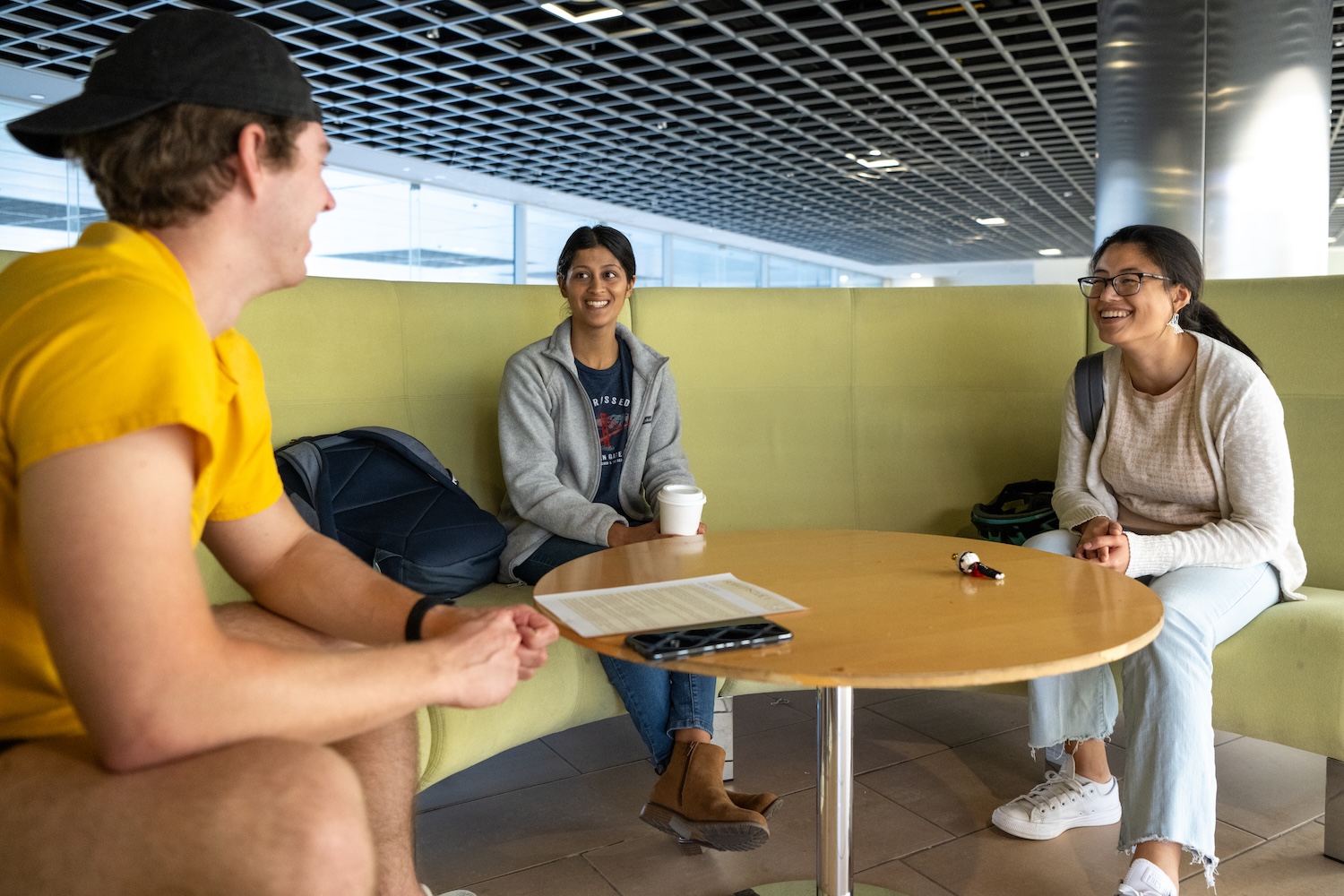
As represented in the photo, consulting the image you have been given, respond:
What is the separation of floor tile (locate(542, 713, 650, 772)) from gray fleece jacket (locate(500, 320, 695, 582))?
510 mm

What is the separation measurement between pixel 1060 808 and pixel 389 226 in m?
7.75

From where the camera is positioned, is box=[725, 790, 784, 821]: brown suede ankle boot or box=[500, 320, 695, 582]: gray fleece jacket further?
box=[500, 320, 695, 582]: gray fleece jacket

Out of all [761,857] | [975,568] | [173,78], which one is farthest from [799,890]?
[173,78]

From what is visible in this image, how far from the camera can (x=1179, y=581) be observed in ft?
5.97

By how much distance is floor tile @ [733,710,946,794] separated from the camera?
2277 mm

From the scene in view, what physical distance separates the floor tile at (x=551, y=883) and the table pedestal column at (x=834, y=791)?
0.46 metres

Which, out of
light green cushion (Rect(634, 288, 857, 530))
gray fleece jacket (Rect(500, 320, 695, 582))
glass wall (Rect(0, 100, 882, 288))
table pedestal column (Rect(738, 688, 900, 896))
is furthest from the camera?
glass wall (Rect(0, 100, 882, 288))

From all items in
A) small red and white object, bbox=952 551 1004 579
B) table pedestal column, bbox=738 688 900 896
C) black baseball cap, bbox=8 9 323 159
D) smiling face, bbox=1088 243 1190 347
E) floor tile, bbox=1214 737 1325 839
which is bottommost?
floor tile, bbox=1214 737 1325 839

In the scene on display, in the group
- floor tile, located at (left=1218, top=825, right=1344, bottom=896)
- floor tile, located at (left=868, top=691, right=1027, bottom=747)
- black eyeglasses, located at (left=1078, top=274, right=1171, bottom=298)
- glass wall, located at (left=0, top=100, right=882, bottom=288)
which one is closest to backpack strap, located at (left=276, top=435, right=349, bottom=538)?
floor tile, located at (left=868, top=691, right=1027, bottom=747)

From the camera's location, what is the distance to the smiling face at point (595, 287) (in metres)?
2.37

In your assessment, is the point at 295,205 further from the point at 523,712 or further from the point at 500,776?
the point at 500,776

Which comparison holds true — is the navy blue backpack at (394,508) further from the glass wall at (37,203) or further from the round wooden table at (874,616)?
the glass wall at (37,203)

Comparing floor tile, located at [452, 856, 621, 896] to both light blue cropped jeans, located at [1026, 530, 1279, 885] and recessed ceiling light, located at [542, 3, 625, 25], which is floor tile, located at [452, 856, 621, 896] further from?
recessed ceiling light, located at [542, 3, 625, 25]

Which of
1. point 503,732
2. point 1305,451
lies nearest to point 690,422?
point 503,732
